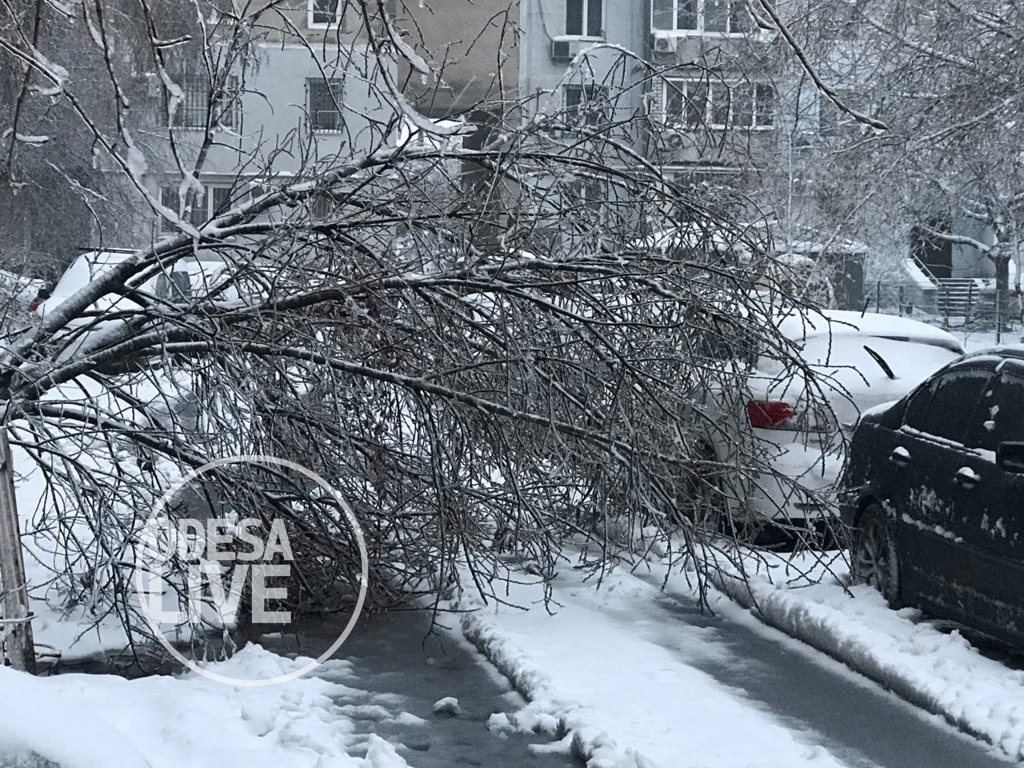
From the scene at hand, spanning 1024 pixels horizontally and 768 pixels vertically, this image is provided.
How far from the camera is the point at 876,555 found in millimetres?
8750

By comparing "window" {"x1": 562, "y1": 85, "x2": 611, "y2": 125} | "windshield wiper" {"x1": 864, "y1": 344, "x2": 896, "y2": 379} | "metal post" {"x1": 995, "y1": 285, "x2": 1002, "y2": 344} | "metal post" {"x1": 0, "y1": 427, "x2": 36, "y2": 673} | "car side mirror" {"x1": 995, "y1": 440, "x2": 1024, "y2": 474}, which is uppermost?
"window" {"x1": 562, "y1": 85, "x2": 611, "y2": 125}

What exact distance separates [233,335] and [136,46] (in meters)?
11.3

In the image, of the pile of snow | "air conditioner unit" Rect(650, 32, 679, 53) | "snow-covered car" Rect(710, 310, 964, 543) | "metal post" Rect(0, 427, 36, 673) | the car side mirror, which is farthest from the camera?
"air conditioner unit" Rect(650, 32, 679, 53)

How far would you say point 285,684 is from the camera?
6770 mm

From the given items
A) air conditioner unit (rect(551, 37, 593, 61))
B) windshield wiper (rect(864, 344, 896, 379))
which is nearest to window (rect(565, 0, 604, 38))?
air conditioner unit (rect(551, 37, 593, 61))

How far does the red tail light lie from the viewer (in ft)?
33.1

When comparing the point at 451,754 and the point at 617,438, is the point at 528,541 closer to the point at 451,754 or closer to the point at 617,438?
the point at 617,438

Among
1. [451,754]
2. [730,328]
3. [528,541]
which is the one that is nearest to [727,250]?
[730,328]

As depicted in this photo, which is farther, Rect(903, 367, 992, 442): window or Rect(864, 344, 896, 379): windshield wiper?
Rect(864, 344, 896, 379): windshield wiper

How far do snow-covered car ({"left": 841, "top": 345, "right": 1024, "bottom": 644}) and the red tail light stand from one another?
89cm

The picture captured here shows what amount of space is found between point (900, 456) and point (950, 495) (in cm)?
72

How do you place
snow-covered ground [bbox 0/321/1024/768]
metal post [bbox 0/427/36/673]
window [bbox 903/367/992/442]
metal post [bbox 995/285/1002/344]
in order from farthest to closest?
1. metal post [bbox 995/285/1002/344]
2. window [bbox 903/367/992/442]
3. metal post [bbox 0/427/36/673]
4. snow-covered ground [bbox 0/321/1024/768]

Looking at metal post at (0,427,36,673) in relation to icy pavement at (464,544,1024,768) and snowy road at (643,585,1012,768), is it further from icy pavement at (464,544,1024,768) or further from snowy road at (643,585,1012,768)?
snowy road at (643,585,1012,768)

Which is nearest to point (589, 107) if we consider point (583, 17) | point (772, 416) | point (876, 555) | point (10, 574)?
point (772, 416)
